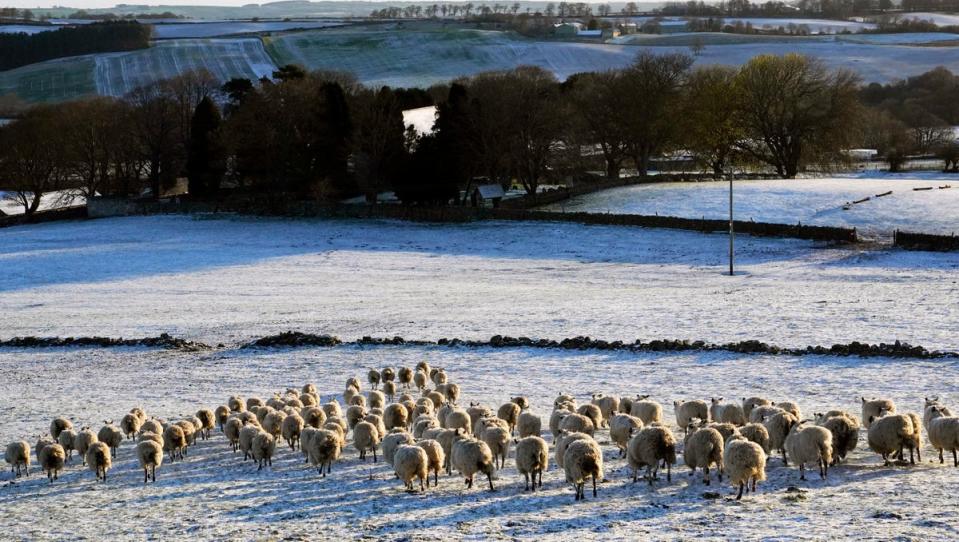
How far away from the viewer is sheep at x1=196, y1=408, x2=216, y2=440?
2522 cm

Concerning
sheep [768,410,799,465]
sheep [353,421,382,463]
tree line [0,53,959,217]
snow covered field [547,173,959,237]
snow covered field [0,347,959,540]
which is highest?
tree line [0,53,959,217]

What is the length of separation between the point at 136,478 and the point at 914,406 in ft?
56.3

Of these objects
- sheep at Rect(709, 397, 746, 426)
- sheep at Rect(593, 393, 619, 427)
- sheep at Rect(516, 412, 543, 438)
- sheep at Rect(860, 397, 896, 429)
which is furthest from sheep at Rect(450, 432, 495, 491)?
sheep at Rect(860, 397, 896, 429)

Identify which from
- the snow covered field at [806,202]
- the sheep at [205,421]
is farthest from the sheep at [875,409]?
the snow covered field at [806,202]

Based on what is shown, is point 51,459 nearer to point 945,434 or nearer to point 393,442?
point 393,442

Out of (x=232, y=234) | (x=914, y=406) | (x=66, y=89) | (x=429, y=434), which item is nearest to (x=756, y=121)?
(x=232, y=234)

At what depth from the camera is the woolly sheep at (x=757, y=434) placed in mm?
19828

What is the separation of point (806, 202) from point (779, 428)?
52632 mm

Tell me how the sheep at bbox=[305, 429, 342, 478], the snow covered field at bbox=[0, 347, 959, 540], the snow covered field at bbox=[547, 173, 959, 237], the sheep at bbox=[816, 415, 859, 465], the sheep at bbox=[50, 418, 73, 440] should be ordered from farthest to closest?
the snow covered field at bbox=[547, 173, 959, 237], the sheep at bbox=[50, 418, 73, 440], the sheep at bbox=[305, 429, 342, 478], the sheep at bbox=[816, 415, 859, 465], the snow covered field at bbox=[0, 347, 959, 540]

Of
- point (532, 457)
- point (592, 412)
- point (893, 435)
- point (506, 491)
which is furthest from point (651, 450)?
point (592, 412)

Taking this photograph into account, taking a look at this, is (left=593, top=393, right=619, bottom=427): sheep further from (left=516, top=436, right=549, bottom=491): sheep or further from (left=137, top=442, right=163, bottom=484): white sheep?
(left=137, top=442, right=163, bottom=484): white sheep

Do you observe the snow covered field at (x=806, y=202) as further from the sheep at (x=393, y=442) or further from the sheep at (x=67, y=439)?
the sheep at (x=67, y=439)

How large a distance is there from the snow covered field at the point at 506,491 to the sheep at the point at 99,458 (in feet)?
1.02

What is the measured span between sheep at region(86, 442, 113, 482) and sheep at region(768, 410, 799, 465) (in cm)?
1285
